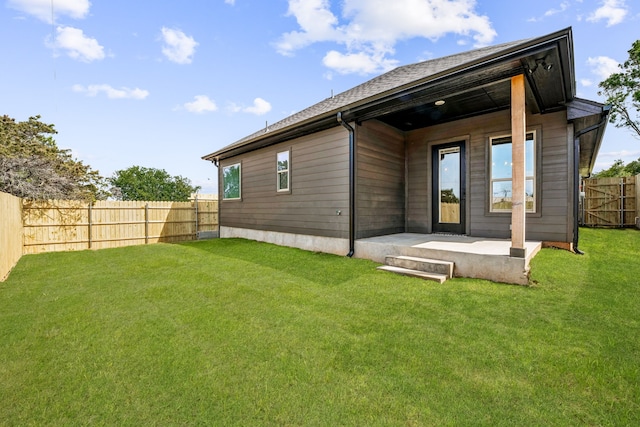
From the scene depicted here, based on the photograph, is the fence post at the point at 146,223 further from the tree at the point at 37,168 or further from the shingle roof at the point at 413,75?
the shingle roof at the point at 413,75

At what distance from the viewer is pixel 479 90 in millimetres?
4559

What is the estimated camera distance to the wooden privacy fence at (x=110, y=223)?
750cm

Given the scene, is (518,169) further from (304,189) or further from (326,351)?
(304,189)

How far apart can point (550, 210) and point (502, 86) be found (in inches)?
98.7

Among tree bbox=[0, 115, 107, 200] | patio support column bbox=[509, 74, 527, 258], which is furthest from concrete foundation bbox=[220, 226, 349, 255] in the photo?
tree bbox=[0, 115, 107, 200]

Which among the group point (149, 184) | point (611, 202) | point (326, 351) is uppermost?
point (149, 184)

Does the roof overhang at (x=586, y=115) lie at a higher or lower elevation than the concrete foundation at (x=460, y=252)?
higher

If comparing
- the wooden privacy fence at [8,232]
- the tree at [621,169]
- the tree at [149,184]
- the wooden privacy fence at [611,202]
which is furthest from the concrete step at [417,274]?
the tree at [149,184]

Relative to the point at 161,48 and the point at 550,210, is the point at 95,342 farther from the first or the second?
the point at 161,48

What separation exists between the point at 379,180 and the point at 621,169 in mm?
29951

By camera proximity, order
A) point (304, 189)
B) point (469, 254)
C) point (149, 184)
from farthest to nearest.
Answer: point (149, 184) → point (304, 189) → point (469, 254)

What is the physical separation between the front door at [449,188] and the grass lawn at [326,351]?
2.22m

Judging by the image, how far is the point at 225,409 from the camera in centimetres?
159

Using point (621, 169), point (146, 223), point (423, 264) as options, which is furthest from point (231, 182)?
point (621, 169)
